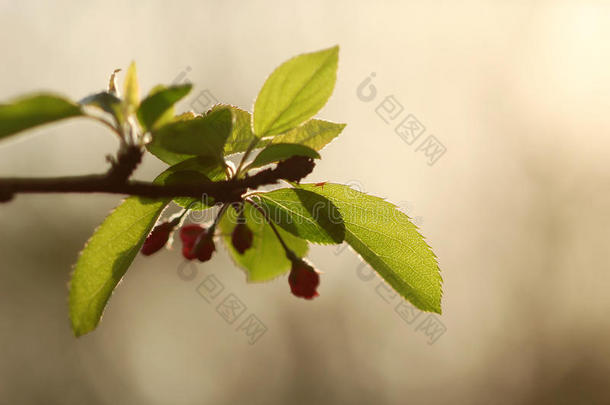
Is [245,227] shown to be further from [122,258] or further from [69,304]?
[69,304]

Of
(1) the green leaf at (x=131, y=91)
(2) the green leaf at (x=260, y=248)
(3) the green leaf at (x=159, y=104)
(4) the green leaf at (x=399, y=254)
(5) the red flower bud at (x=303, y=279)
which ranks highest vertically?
(1) the green leaf at (x=131, y=91)

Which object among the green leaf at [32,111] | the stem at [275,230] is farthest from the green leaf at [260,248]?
the green leaf at [32,111]

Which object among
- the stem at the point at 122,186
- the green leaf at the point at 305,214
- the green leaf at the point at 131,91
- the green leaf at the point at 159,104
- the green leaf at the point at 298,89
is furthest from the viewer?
the green leaf at the point at 305,214

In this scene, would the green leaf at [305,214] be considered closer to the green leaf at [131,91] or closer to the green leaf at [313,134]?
the green leaf at [313,134]

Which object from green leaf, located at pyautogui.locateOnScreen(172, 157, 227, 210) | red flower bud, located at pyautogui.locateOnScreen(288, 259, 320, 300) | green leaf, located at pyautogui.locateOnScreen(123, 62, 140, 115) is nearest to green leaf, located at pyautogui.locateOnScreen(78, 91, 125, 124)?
green leaf, located at pyautogui.locateOnScreen(123, 62, 140, 115)

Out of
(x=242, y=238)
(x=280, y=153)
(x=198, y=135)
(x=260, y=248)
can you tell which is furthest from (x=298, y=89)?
(x=260, y=248)

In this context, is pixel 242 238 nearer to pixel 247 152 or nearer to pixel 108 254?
pixel 247 152
